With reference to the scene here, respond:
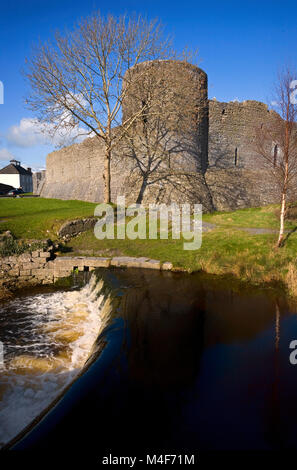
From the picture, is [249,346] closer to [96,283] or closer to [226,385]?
[226,385]

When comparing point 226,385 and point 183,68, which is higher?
point 183,68

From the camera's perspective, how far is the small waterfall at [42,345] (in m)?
3.91

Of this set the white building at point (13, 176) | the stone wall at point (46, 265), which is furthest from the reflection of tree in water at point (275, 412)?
the white building at point (13, 176)

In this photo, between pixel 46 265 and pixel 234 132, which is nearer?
pixel 46 265

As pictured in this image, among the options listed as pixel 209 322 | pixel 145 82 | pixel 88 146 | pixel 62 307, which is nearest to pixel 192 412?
pixel 209 322

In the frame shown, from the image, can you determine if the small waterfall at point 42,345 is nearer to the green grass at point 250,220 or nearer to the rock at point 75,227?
the rock at point 75,227

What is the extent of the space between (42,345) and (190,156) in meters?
14.1

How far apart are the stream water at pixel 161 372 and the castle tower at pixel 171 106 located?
37.1 ft

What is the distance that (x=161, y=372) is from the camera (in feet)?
12.7

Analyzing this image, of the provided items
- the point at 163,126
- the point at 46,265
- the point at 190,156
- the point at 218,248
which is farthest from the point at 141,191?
the point at 46,265

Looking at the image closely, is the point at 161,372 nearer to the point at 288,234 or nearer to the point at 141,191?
the point at 288,234

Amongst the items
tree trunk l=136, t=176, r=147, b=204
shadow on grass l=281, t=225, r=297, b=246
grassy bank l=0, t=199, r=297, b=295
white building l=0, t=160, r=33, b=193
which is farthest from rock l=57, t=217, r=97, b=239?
white building l=0, t=160, r=33, b=193
